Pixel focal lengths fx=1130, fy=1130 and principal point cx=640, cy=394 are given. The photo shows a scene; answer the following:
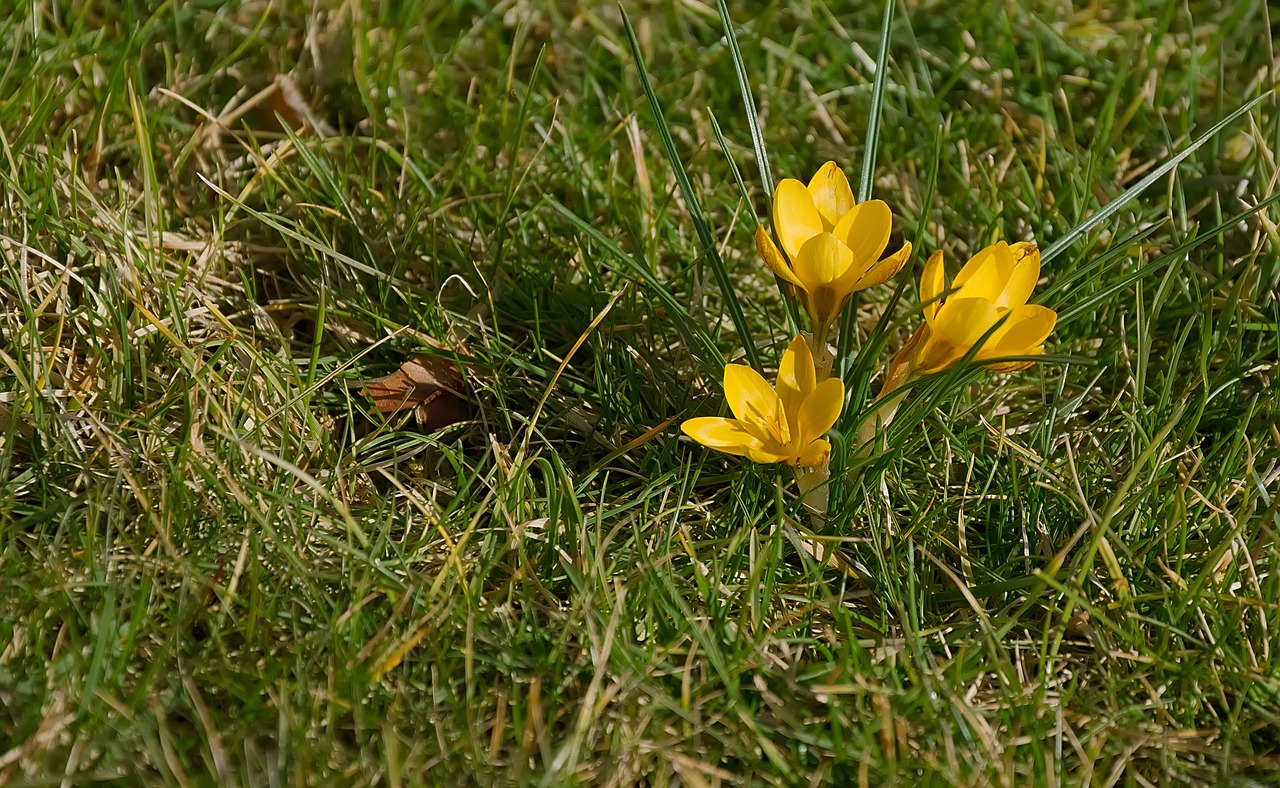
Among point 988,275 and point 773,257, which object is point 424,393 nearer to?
point 773,257

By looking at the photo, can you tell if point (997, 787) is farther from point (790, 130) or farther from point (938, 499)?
point (790, 130)

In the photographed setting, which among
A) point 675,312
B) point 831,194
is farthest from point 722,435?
point 831,194

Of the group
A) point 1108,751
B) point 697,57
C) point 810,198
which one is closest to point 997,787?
point 1108,751

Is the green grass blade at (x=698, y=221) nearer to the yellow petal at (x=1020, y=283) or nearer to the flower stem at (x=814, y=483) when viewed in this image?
the flower stem at (x=814, y=483)

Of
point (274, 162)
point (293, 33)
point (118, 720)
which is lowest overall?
point (118, 720)

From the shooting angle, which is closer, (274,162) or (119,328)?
(119,328)

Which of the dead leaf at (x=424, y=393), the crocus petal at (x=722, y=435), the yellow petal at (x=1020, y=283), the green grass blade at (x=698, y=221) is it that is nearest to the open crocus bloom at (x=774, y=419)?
the crocus petal at (x=722, y=435)
